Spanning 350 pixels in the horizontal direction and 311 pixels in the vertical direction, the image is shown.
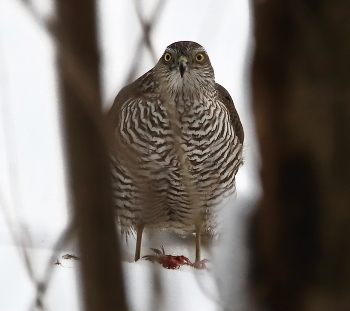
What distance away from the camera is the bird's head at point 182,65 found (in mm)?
3727

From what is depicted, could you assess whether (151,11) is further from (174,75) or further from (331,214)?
(174,75)

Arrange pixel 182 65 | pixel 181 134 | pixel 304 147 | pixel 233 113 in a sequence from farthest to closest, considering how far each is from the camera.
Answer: pixel 233 113 < pixel 181 134 < pixel 182 65 < pixel 304 147

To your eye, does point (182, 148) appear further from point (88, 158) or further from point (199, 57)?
point (88, 158)

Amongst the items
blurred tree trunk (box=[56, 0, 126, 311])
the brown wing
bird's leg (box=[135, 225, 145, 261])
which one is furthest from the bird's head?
blurred tree trunk (box=[56, 0, 126, 311])

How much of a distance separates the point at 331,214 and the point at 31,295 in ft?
7.02

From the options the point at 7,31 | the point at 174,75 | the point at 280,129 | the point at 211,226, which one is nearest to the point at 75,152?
the point at 280,129

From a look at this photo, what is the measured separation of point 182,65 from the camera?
145 inches

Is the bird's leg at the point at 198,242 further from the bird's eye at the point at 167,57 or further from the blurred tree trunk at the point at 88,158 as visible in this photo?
the blurred tree trunk at the point at 88,158

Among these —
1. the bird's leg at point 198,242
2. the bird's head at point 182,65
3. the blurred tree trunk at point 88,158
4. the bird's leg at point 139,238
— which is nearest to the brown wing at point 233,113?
the bird's head at point 182,65

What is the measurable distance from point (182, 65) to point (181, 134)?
0.47 metres

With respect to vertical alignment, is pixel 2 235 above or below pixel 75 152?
below

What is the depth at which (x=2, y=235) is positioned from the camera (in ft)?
12.2

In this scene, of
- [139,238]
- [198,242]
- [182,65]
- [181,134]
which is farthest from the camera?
[198,242]

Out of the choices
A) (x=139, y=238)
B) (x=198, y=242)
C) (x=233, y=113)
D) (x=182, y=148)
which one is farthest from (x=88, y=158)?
(x=198, y=242)
